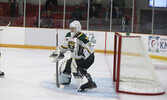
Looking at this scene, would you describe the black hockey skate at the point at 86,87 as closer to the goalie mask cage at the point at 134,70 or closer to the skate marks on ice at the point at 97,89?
the skate marks on ice at the point at 97,89

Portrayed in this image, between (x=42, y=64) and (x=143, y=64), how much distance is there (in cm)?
343

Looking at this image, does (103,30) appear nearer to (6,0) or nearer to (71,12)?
(71,12)

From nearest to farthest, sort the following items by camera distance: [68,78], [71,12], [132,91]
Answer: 1. [132,91]
2. [68,78]
3. [71,12]

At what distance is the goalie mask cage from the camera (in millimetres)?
5383

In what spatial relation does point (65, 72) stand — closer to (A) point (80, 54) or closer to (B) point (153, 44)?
(A) point (80, 54)

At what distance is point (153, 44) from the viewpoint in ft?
32.9

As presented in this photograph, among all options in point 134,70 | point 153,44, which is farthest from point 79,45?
point 153,44

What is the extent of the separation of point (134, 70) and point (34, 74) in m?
2.26

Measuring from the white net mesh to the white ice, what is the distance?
21 cm

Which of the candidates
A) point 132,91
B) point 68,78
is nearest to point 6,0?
point 68,78

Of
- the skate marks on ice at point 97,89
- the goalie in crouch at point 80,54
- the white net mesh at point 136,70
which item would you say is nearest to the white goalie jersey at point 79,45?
the goalie in crouch at point 80,54

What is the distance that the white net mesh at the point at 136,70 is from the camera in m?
5.46

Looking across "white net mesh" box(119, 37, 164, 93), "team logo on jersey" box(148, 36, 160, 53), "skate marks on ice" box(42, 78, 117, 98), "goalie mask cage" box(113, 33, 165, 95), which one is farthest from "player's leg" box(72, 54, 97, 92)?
"team logo on jersey" box(148, 36, 160, 53)

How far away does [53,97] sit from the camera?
199 inches
